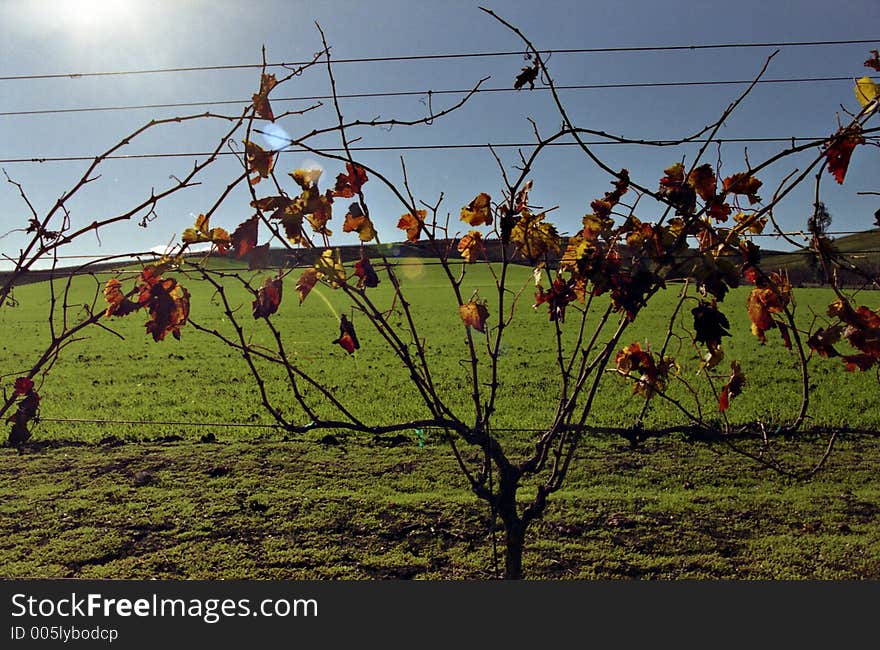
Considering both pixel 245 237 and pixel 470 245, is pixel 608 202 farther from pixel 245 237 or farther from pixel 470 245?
pixel 245 237

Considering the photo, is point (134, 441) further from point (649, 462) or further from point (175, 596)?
point (649, 462)

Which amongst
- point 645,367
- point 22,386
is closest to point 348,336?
point 645,367

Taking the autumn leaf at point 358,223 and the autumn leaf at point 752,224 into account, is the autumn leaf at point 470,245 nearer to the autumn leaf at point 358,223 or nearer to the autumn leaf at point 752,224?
the autumn leaf at point 358,223

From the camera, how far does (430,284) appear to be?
1929 inches

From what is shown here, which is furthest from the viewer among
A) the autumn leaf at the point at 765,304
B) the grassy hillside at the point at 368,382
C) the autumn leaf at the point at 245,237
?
the grassy hillside at the point at 368,382

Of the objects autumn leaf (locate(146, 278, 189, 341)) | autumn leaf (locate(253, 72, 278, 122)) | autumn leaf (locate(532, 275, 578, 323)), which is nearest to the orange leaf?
autumn leaf (locate(146, 278, 189, 341))

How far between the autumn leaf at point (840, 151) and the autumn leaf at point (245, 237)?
6.46 feet

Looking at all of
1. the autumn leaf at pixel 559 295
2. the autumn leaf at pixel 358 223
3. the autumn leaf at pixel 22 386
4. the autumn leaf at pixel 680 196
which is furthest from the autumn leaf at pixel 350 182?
the autumn leaf at pixel 22 386

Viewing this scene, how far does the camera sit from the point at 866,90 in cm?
228

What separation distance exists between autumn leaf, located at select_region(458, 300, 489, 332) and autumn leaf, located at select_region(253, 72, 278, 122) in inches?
37.9

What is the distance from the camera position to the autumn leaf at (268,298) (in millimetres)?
2289

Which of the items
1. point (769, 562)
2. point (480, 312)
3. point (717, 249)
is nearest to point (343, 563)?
point (480, 312)

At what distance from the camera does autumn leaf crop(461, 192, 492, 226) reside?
240 cm

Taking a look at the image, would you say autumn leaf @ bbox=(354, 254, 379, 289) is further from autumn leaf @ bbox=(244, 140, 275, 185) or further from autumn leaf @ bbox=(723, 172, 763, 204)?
autumn leaf @ bbox=(723, 172, 763, 204)
